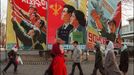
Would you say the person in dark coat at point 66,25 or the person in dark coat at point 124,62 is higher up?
the person in dark coat at point 66,25

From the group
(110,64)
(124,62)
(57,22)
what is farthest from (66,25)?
(110,64)

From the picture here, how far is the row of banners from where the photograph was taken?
30.7 meters

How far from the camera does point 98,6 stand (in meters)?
32.5

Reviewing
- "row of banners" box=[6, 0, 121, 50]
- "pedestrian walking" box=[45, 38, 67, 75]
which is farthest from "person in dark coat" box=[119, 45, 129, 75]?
"row of banners" box=[6, 0, 121, 50]

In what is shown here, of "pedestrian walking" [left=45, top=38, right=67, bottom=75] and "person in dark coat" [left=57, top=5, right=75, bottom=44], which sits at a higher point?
"person in dark coat" [left=57, top=5, right=75, bottom=44]

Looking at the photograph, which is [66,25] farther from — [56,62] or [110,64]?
[56,62]

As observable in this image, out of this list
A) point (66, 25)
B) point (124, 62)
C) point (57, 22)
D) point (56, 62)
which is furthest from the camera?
point (66, 25)

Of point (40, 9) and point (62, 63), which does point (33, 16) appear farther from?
point (62, 63)

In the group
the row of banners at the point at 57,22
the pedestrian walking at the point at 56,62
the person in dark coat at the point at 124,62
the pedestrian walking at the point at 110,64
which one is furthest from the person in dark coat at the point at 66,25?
the pedestrian walking at the point at 56,62

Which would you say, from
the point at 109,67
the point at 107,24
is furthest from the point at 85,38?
the point at 109,67

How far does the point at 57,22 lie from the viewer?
1250 inches

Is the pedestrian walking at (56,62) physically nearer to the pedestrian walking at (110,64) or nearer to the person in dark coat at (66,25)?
the pedestrian walking at (110,64)

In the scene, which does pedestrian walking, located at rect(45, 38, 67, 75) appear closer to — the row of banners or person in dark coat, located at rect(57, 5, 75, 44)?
the row of banners

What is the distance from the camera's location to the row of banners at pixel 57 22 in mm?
30719
